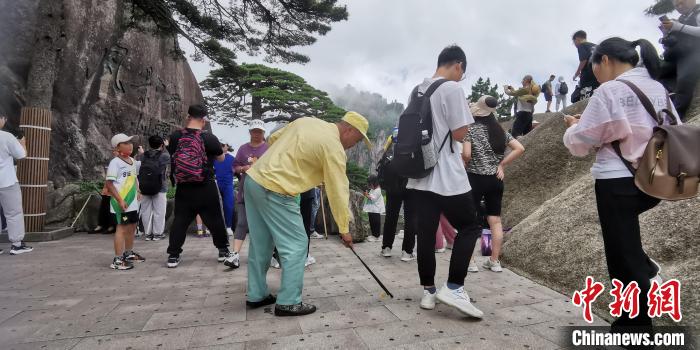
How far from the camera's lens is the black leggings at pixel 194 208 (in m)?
4.50

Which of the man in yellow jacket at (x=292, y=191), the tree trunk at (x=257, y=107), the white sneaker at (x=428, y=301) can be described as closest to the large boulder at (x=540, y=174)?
the white sneaker at (x=428, y=301)

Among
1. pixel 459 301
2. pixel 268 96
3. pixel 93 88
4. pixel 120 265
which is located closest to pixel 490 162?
pixel 459 301

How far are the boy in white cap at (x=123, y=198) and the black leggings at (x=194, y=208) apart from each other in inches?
21.8

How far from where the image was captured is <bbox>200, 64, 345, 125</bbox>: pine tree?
73.8ft

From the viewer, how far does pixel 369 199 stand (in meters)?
6.76

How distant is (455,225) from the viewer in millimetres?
2771

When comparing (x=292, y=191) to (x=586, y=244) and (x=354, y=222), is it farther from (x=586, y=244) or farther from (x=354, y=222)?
(x=354, y=222)

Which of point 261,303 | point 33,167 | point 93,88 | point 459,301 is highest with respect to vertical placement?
point 93,88

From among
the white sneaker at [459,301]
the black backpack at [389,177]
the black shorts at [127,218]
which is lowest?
the white sneaker at [459,301]

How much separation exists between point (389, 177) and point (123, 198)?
3290 millimetres

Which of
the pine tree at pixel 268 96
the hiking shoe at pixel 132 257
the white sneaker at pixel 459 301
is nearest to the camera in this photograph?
the white sneaker at pixel 459 301

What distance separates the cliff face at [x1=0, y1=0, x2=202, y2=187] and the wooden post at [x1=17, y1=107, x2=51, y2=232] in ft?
5.65

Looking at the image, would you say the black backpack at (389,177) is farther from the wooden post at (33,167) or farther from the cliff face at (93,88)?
the cliff face at (93,88)

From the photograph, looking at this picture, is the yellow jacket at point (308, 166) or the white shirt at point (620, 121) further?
the yellow jacket at point (308, 166)
